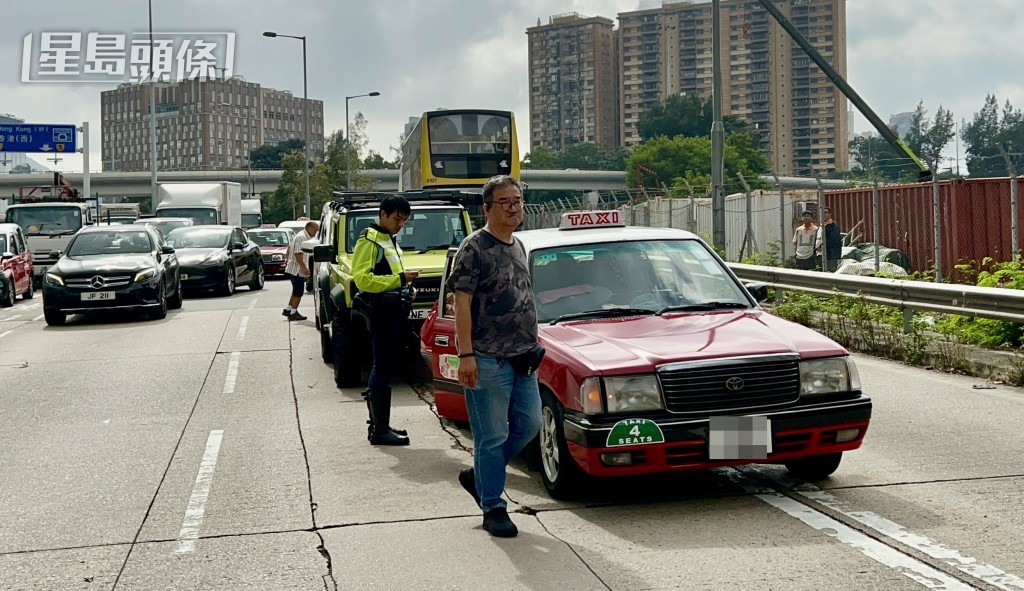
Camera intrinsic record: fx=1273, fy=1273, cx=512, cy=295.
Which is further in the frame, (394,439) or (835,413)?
(394,439)

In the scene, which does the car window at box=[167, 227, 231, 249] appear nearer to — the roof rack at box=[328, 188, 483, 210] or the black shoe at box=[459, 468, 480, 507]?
the roof rack at box=[328, 188, 483, 210]

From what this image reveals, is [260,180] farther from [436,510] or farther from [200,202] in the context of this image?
[436,510]

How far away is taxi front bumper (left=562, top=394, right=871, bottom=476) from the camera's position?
619 centimetres

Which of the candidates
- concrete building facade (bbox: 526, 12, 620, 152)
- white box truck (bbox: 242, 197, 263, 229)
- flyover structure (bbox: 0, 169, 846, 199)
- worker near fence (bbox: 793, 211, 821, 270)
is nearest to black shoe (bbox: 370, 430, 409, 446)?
worker near fence (bbox: 793, 211, 821, 270)

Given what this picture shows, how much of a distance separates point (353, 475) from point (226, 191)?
35118mm

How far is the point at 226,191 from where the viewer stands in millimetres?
41469

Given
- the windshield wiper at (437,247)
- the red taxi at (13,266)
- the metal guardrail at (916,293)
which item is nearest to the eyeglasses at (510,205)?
the metal guardrail at (916,293)

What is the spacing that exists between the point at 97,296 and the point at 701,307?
14800 mm

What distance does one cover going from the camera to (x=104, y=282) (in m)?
20.2

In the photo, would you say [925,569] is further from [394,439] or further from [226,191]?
[226,191]

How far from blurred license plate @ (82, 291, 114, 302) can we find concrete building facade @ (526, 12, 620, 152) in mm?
153546

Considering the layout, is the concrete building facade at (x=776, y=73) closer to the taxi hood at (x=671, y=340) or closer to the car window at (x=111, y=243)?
the car window at (x=111, y=243)

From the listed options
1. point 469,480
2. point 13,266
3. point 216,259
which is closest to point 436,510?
point 469,480

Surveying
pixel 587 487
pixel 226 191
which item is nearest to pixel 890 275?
pixel 587 487
